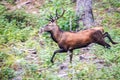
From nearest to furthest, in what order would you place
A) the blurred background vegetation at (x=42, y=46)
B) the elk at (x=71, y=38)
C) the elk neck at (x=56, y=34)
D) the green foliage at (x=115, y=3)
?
the blurred background vegetation at (x=42, y=46) → the elk at (x=71, y=38) → the elk neck at (x=56, y=34) → the green foliage at (x=115, y=3)

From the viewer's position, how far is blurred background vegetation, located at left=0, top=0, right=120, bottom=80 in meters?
9.80

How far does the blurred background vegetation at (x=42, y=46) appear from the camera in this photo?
32.1 ft

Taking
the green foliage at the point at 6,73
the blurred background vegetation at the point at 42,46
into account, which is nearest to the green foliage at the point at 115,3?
the blurred background vegetation at the point at 42,46

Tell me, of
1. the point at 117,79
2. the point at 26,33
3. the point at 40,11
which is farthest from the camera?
the point at 40,11

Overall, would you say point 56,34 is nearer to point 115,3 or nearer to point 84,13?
point 84,13

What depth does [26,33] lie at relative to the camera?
535 inches

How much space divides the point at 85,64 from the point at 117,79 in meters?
1.35

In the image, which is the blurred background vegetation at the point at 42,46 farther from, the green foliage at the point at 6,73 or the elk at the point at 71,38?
the elk at the point at 71,38

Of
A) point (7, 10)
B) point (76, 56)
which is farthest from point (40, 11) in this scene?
point (76, 56)

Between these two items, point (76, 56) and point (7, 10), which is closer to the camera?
point (76, 56)

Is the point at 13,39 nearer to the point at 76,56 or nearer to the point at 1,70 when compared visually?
the point at 76,56

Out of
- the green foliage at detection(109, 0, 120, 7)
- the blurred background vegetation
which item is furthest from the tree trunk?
the green foliage at detection(109, 0, 120, 7)

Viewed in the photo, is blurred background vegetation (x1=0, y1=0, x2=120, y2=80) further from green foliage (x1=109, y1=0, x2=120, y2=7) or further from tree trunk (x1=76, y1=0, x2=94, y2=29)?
tree trunk (x1=76, y1=0, x2=94, y2=29)

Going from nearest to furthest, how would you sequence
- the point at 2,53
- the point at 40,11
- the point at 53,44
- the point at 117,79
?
1. the point at 117,79
2. the point at 2,53
3. the point at 53,44
4. the point at 40,11
